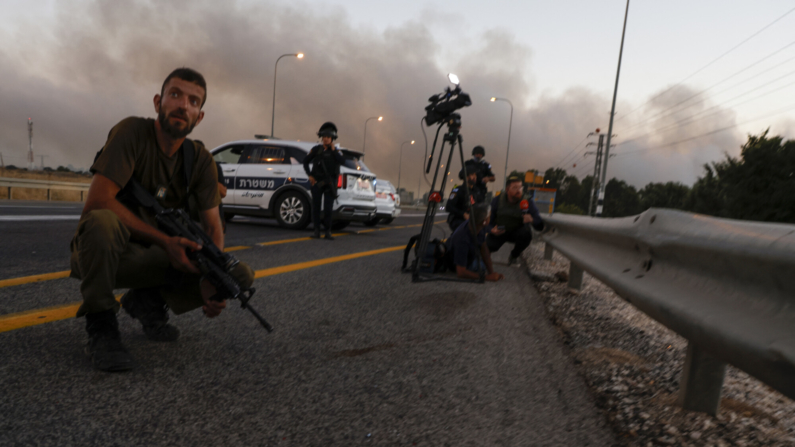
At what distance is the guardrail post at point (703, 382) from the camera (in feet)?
6.13

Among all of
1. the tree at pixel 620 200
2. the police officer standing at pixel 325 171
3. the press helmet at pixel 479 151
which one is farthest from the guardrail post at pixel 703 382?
the tree at pixel 620 200

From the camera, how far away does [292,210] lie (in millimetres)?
10852

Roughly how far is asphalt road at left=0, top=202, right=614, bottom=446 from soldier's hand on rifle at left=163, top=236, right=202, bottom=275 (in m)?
0.44

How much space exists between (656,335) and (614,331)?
255mm


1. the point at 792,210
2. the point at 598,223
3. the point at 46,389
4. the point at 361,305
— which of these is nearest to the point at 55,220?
the point at 361,305

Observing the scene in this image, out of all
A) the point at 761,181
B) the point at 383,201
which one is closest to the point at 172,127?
the point at 383,201

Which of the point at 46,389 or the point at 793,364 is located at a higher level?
the point at 793,364

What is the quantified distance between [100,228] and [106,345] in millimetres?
515

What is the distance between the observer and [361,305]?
387 cm

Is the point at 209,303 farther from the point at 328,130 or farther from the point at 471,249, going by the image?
the point at 328,130

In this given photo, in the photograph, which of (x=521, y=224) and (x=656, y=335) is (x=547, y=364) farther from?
(x=521, y=224)

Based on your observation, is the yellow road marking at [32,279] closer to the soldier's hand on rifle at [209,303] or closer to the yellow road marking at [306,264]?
the yellow road marking at [306,264]

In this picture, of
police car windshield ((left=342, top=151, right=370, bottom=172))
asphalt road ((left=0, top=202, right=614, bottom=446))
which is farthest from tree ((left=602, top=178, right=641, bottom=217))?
asphalt road ((left=0, top=202, right=614, bottom=446))

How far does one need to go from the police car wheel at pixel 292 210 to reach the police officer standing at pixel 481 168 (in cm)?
369
